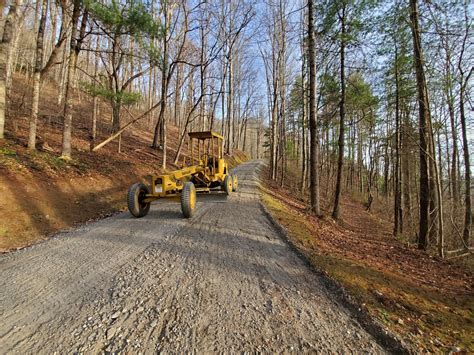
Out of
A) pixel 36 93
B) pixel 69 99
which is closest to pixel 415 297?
pixel 69 99

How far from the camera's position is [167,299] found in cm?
292

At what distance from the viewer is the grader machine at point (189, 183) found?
253 inches

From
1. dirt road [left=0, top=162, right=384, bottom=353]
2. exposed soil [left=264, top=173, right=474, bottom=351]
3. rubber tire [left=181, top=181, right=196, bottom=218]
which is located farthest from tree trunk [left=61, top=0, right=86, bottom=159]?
exposed soil [left=264, top=173, right=474, bottom=351]

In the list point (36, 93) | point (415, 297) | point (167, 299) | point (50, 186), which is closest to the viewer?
point (167, 299)

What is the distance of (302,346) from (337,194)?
938 centimetres

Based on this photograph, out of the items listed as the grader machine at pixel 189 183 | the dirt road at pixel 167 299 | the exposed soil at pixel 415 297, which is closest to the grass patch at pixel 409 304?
the exposed soil at pixel 415 297

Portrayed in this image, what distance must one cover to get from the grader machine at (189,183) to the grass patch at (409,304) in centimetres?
321

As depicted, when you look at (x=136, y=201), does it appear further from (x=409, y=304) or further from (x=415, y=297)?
(x=415, y=297)

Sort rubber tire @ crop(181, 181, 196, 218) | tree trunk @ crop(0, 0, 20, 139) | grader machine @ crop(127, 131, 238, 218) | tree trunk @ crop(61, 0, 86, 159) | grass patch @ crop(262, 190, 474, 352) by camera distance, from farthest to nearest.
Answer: tree trunk @ crop(61, 0, 86, 159) < tree trunk @ crop(0, 0, 20, 139) < grader machine @ crop(127, 131, 238, 218) < rubber tire @ crop(181, 181, 196, 218) < grass patch @ crop(262, 190, 474, 352)

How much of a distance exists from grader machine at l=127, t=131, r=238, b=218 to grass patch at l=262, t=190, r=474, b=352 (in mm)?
3207

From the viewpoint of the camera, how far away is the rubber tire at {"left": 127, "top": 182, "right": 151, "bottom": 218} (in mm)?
6438

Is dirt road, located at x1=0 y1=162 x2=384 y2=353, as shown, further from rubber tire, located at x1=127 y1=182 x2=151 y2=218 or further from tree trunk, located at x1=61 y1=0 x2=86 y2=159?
tree trunk, located at x1=61 y1=0 x2=86 y2=159

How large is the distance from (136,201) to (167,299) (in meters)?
4.15

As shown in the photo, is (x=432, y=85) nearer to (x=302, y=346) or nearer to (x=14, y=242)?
(x=302, y=346)
